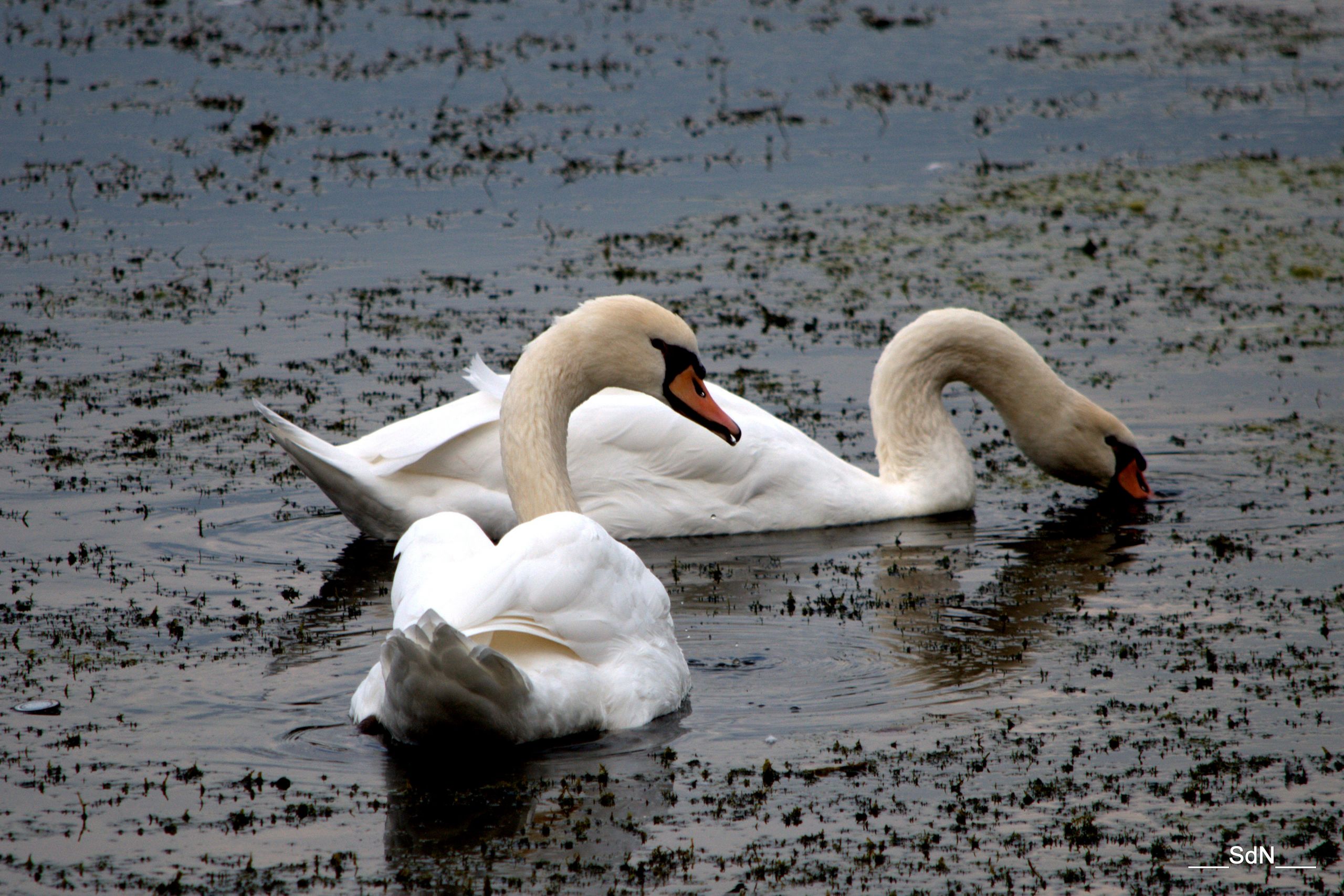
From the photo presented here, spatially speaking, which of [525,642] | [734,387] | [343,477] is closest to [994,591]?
[343,477]

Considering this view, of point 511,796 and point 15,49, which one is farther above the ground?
point 15,49

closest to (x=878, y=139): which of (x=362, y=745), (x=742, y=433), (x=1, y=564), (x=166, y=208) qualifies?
(x=166, y=208)

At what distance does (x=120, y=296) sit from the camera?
13.9m

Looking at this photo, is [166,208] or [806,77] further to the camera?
[806,77]

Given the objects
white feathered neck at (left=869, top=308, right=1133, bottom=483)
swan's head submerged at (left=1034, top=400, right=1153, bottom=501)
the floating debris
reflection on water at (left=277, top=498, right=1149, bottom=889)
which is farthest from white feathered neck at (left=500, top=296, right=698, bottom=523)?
swan's head submerged at (left=1034, top=400, right=1153, bottom=501)

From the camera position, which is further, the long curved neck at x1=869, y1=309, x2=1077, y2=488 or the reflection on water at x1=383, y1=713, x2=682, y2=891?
the long curved neck at x1=869, y1=309, x2=1077, y2=488

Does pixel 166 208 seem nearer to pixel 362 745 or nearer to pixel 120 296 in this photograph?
pixel 120 296

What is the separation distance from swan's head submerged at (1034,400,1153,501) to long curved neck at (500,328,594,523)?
4.08 meters

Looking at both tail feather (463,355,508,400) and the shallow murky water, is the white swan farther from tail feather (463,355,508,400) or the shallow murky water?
tail feather (463,355,508,400)

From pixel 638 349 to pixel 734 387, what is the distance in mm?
4833

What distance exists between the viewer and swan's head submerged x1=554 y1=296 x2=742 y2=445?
22.7 ft

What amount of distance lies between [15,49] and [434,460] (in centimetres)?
1881

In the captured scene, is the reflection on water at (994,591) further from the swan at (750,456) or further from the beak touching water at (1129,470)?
the swan at (750,456)

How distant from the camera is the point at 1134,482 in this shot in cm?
1005
